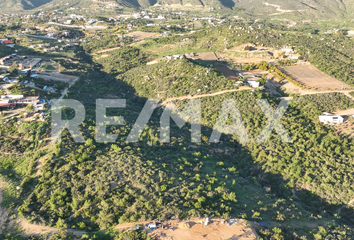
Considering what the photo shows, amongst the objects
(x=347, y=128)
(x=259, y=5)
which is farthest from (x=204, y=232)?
(x=259, y=5)

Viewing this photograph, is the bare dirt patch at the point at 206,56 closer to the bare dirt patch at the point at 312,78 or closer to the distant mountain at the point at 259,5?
the bare dirt patch at the point at 312,78

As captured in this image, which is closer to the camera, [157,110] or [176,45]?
[157,110]

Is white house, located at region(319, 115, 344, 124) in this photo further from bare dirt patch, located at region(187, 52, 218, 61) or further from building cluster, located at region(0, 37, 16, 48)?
building cluster, located at region(0, 37, 16, 48)

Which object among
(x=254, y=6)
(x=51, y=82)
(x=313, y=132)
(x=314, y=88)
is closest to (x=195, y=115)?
(x=313, y=132)

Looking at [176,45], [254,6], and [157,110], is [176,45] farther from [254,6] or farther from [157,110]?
[254,6]

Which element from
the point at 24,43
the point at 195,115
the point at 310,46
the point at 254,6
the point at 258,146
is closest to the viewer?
the point at 258,146

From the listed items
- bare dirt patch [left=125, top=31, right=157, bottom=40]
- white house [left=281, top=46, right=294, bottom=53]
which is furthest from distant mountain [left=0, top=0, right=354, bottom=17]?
white house [left=281, top=46, right=294, bottom=53]

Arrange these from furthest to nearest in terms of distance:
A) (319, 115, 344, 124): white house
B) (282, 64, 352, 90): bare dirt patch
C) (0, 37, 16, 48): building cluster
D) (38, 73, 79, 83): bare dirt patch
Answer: (0, 37, 16, 48): building cluster < (38, 73, 79, 83): bare dirt patch < (282, 64, 352, 90): bare dirt patch < (319, 115, 344, 124): white house

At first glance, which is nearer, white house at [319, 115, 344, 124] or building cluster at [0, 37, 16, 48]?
white house at [319, 115, 344, 124]
